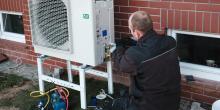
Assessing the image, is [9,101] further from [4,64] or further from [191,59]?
[191,59]

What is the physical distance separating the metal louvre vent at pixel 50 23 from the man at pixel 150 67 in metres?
0.99

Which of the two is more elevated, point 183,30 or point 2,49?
point 183,30

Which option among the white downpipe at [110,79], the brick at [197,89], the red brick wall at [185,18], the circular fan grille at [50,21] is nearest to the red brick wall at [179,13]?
the red brick wall at [185,18]

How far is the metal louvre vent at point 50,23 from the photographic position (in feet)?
12.8

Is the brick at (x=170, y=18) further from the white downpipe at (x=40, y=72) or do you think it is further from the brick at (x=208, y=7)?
the white downpipe at (x=40, y=72)

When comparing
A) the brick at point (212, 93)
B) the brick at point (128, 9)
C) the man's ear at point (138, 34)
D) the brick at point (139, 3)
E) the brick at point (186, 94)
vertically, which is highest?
the brick at point (139, 3)

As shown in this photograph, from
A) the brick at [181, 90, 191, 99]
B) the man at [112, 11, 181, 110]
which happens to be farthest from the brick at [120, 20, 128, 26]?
the man at [112, 11, 181, 110]

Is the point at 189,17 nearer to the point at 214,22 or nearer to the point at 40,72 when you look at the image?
the point at 214,22

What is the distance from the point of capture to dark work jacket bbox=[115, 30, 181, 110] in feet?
9.64

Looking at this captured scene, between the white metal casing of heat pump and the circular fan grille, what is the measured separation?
0.08m

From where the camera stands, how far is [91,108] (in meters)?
4.04

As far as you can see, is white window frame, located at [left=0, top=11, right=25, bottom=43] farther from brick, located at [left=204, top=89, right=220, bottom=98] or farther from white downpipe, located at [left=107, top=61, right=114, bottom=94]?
brick, located at [left=204, top=89, right=220, bottom=98]

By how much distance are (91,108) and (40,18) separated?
3.62 ft

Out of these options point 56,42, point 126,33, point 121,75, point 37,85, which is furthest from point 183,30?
point 37,85
